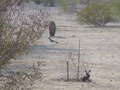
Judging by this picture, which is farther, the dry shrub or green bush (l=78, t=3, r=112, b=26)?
green bush (l=78, t=3, r=112, b=26)

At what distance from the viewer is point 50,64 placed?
13.4m

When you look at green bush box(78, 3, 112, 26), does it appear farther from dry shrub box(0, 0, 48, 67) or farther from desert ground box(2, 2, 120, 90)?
dry shrub box(0, 0, 48, 67)

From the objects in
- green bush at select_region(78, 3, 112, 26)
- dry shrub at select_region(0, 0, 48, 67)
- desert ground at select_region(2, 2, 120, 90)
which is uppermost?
dry shrub at select_region(0, 0, 48, 67)

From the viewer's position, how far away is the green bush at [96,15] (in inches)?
1342

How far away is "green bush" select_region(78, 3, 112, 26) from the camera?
112 ft

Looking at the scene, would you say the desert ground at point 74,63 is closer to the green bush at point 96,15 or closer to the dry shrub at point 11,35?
the dry shrub at point 11,35

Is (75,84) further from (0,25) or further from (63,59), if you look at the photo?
(63,59)

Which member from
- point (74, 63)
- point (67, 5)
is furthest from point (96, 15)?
point (74, 63)

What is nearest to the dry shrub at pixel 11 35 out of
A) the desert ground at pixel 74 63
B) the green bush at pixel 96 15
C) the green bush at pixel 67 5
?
the desert ground at pixel 74 63

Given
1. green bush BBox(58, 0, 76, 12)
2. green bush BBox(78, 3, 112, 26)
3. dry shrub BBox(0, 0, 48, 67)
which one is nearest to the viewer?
dry shrub BBox(0, 0, 48, 67)

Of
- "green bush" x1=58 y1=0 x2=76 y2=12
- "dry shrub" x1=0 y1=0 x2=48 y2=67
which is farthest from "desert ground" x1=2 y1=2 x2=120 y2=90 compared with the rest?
"green bush" x1=58 y1=0 x2=76 y2=12

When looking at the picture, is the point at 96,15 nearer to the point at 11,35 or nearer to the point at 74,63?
the point at 74,63

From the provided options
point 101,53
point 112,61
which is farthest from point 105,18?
point 112,61

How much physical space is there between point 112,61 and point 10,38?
8.16 metres
